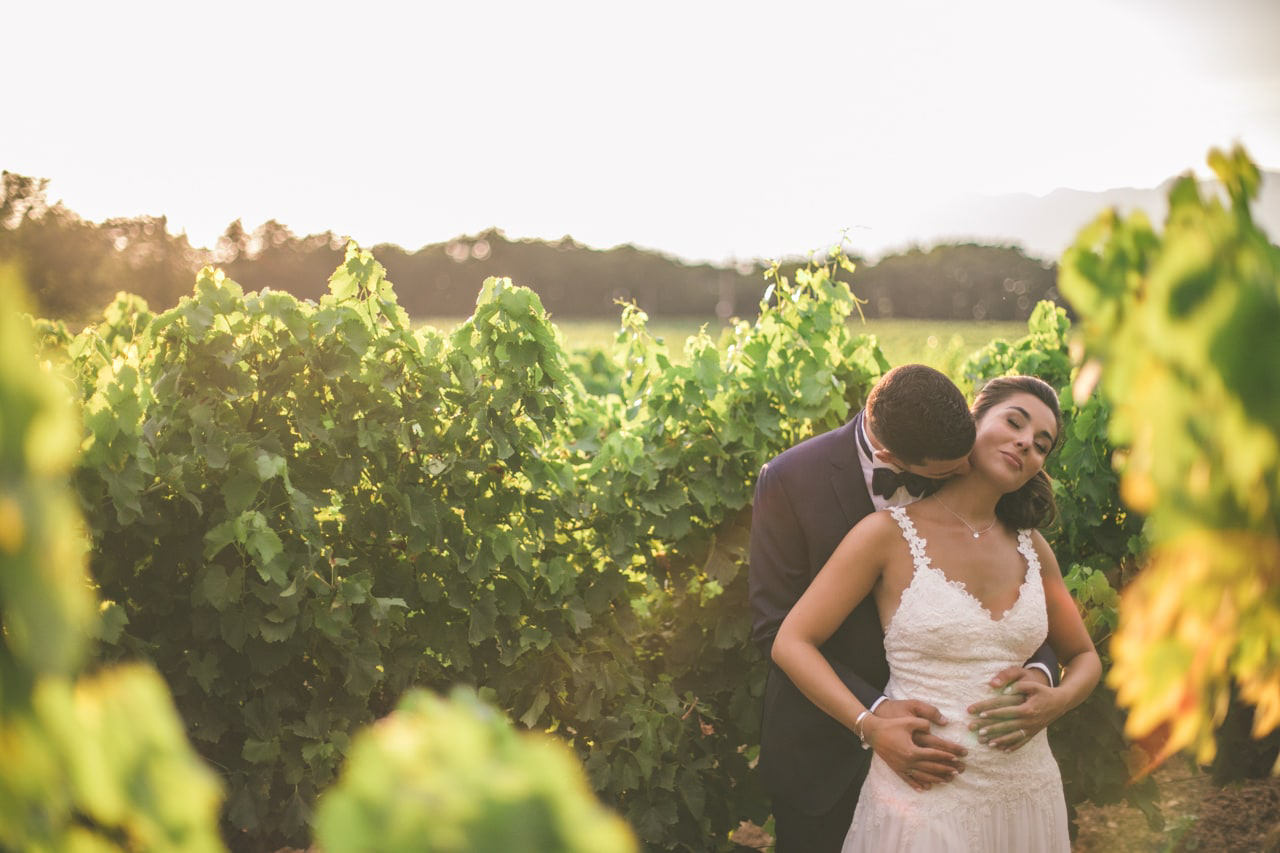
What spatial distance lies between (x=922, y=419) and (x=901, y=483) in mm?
415

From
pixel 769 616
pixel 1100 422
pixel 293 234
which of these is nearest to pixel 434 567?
pixel 769 616

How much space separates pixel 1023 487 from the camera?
→ 3354 millimetres

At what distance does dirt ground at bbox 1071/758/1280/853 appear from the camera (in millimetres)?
5414

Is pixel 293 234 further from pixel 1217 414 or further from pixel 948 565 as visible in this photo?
pixel 1217 414

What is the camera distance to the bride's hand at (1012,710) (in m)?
3.13

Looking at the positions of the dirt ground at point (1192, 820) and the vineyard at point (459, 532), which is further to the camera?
the dirt ground at point (1192, 820)

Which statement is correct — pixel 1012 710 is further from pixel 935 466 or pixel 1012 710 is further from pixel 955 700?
pixel 935 466

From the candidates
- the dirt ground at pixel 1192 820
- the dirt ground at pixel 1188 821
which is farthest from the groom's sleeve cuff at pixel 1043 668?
the dirt ground at pixel 1192 820

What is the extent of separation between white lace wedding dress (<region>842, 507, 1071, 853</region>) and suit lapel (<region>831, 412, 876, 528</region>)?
0.67 feet

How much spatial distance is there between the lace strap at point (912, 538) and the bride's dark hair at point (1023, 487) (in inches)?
14.4

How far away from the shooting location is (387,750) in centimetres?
99

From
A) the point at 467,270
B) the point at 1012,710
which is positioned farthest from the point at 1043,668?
the point at 467,270

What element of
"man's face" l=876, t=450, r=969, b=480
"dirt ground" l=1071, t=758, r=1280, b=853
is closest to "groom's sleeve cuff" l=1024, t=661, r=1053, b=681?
"man's face" l=876, t=450, r=969, b=480

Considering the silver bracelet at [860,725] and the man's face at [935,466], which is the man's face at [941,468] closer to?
the man's face at [935,466]
